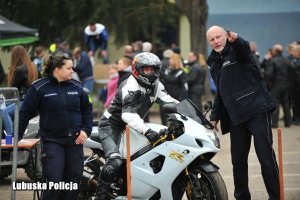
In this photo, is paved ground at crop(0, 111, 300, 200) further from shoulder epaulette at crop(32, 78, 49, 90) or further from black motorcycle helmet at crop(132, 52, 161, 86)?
shoulder epaulette at crop(32, 78, 49, 90)

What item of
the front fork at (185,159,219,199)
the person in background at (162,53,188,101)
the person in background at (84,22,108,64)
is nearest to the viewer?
the front fork at (185,159,219,199)

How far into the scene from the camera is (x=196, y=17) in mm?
28391

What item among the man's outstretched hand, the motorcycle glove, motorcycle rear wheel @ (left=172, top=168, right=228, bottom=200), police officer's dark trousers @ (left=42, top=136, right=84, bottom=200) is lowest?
motorcycle rear wheel @ (left=172, top=168, right=228, bottom=200)

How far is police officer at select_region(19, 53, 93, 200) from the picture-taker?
873 cm

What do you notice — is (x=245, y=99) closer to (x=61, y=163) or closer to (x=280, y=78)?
(x=61, y=163)

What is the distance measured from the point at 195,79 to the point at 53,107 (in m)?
12.2

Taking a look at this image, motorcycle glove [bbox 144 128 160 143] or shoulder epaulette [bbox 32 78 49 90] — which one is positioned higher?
shoulder epaulette [bbox 32 78 49 90]

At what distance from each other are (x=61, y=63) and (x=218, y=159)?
6160mm

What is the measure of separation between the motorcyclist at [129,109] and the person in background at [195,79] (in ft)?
36.1

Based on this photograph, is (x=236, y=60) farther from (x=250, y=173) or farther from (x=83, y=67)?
(x=83, y=67)

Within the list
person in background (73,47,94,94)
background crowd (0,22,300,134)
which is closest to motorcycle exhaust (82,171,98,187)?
background crowd (0,22,300,134)

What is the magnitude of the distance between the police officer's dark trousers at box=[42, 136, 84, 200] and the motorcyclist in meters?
0.48

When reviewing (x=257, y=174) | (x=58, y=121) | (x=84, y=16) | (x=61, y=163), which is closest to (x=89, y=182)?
(x=61, y=163)

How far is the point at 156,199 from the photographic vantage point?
31.2 feet
